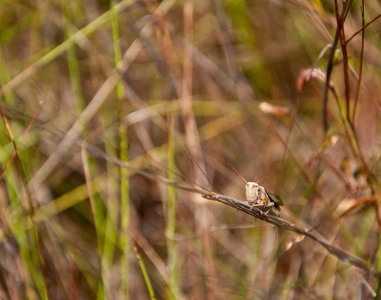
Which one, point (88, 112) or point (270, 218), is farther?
point (88, 112)

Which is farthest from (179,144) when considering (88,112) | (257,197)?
(257,197)

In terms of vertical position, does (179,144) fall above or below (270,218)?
below

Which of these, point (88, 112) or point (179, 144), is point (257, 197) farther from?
point (88, 112)

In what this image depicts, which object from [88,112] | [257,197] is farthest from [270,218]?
[88,112]

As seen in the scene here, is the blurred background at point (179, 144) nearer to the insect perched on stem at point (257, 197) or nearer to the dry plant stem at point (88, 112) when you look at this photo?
the dry plant stem at point (88, 112)

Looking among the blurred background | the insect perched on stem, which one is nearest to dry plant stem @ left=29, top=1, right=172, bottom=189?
the blurred background

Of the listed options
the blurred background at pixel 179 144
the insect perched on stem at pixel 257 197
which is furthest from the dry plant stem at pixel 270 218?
the blurred background at pixel 179 144

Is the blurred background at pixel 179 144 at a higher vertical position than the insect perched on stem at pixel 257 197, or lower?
lower

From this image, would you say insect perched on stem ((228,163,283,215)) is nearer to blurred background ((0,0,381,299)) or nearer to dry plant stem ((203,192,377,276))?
dry plant stem ((203,192,377,276))
